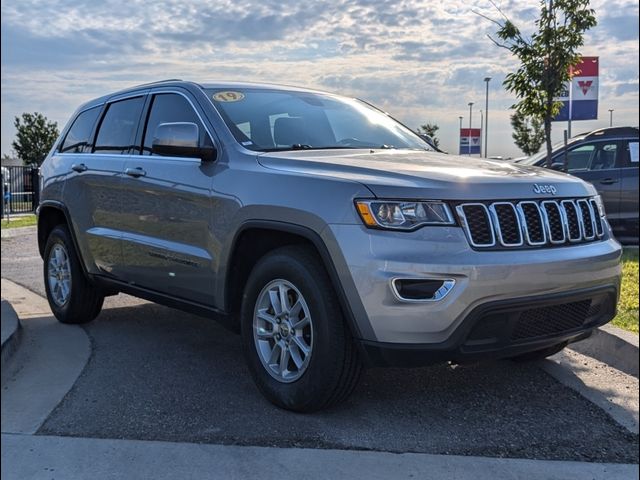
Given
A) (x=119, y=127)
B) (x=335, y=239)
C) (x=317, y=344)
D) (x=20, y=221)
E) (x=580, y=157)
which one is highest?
(x=119, y=127)

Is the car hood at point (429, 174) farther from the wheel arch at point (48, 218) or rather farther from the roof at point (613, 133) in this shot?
the roof at point (613, 133)

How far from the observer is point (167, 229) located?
4254 millimetres

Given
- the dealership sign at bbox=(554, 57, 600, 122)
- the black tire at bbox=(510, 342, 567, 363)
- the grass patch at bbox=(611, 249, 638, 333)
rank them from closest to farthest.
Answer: the black tire at bbox=(510, 342, 567, 363), the grass patch at bbox=(611, 249, 638, 333), the dealership sign at bbox=(554, 57, 600, 122)

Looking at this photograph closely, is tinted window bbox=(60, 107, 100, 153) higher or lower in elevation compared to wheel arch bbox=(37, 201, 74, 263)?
higher

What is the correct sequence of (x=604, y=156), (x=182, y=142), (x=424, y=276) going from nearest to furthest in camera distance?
(x=424, y=276) → (x=182, y=142) → (x=604, y=156)

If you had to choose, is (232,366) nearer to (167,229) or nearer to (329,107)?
(167,229)

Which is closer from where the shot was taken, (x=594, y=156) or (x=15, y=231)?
(x=594, y=156)

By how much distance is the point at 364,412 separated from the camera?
3520 millimetres

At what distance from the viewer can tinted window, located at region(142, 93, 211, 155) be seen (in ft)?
14.4

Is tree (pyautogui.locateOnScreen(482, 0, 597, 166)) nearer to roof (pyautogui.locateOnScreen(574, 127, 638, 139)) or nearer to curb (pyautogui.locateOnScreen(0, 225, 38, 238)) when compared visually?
roof (pyautogui.locateOnScreen(574, 127, 638, 139))

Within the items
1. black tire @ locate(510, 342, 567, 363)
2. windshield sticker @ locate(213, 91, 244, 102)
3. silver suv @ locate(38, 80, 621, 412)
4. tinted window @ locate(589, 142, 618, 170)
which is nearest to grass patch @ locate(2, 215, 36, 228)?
silver suv @ locate(38, 80, 621, 412)

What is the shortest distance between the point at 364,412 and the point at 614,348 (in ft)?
6.29

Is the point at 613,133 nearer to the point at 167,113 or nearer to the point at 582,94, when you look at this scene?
the point at 582,94

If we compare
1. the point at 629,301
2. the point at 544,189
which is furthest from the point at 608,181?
the point at 544,189
